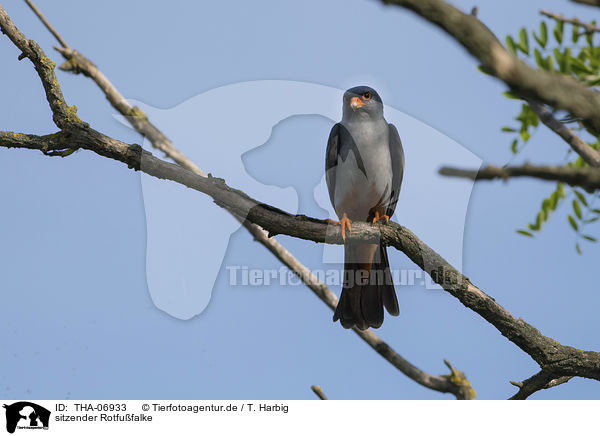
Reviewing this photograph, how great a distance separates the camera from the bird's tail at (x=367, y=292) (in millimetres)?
4629

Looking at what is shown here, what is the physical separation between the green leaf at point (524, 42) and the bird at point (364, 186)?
1638 mm

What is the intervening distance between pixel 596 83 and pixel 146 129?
133 inches

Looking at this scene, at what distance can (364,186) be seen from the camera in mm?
4742

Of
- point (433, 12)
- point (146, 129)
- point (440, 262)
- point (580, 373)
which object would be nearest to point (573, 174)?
point (433, 12)

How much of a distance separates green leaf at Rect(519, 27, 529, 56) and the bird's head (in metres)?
1.67

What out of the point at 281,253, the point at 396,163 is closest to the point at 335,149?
the point at 396,163

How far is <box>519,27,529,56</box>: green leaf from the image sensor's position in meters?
3.42

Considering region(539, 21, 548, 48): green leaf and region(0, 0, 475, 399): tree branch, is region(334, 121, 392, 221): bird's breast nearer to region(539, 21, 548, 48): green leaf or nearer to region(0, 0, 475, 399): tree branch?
region(0, 0, 475, 399): tree branch

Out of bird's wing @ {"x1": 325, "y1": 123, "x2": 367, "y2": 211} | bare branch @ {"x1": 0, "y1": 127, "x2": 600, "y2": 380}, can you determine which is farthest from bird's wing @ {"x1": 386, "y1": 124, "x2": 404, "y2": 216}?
bare branch @ {"x1": 0, "y1": 127, "x2": 600, "y2": 380}

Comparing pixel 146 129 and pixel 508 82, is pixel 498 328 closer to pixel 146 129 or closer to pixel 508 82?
pixel 508 82
